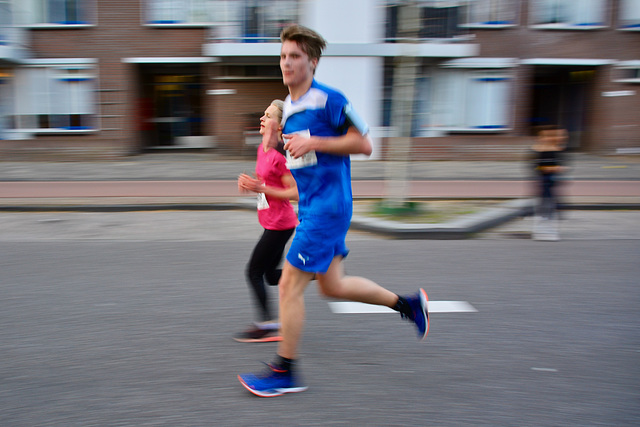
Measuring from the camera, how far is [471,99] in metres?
16.8

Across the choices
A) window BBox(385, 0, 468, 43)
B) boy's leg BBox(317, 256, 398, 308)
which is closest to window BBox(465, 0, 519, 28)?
window BBox(385, 0, 468, 43)

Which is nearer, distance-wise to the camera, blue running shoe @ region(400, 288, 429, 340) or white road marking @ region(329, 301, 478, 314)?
blue running shoe @ region(400, 288, 429, 340)

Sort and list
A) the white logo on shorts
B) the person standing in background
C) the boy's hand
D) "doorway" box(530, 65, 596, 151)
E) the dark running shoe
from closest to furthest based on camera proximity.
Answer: the boy's hand
the white logo on shorts
the dark running shoe
the person standing in background
"doorway" box(530, 65, 596, 151)

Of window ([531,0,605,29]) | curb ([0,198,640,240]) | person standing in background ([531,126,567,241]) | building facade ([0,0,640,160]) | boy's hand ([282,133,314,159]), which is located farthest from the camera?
window ([531,0,605,29])

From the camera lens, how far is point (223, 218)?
8266 millimetres

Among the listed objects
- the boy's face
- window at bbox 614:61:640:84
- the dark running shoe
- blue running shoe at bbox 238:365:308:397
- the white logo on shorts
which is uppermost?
window at bbox 614:61:640:84

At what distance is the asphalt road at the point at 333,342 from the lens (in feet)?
9.14

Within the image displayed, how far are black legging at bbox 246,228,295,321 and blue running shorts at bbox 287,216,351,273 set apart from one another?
2.31ft

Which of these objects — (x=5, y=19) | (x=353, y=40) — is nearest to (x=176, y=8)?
(x=5, y=19)

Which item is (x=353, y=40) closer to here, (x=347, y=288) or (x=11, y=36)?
(x=11, y=36)

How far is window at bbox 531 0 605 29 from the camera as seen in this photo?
1678cm

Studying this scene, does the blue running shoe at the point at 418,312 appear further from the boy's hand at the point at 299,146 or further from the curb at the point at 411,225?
the curb at the point at 411,225

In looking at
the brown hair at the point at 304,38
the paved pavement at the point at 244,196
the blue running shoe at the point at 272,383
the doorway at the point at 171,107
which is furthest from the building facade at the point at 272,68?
the blue running shoe at the point at 272,383

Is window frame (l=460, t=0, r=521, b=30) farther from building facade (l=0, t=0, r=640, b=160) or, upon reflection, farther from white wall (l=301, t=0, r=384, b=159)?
white wall (l=301, t=0, r=384, b=159)
